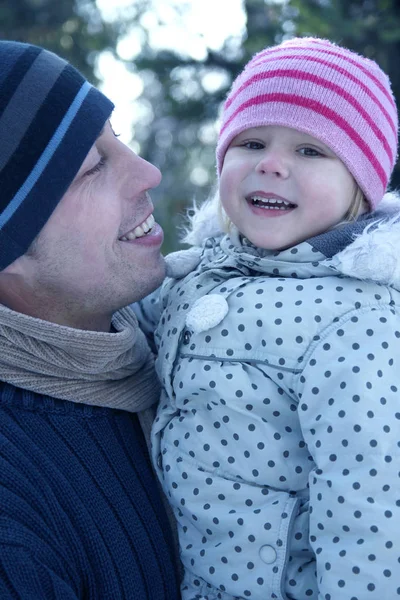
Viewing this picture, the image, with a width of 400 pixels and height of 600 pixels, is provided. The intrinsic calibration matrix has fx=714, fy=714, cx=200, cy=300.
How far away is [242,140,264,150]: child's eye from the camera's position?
2.07 metres

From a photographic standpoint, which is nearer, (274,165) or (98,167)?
(274,165)

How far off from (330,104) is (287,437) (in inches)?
35.7

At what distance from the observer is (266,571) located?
1749 millimetres

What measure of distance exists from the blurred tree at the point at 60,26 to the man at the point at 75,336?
170 inches

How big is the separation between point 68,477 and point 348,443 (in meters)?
→ 0.71

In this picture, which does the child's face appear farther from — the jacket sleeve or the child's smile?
the jacket sleeve

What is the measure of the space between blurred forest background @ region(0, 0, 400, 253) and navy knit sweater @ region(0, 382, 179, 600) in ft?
5.70

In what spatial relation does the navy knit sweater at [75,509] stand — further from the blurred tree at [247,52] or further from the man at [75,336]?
the blurred tree at [247,52]

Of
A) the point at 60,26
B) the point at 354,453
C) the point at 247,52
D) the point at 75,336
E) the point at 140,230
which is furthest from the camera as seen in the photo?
the point at 60,26

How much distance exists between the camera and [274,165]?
6.36 feet

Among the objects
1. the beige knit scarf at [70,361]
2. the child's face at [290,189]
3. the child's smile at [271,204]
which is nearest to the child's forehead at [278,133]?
the child's face at [290,189]

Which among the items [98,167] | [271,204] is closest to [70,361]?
[98,167]

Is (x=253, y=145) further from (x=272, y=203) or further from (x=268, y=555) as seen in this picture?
(x=268, y=555)

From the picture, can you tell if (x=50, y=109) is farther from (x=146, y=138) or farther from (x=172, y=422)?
(x=146, y=138)
